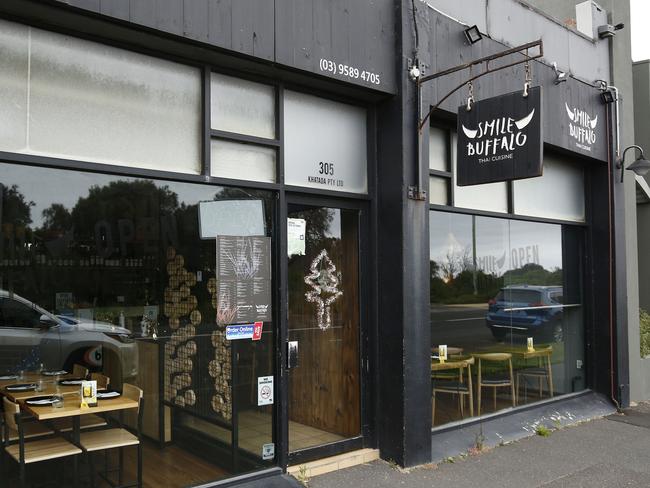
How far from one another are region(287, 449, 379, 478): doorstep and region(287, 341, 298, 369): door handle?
90 centimetres

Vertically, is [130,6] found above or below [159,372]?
above

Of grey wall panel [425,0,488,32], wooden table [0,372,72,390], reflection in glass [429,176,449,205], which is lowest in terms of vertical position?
wooden table [0,372,72,390]

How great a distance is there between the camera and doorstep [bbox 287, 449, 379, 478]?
5.41 m

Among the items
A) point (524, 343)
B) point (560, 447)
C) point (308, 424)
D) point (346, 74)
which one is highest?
point (346, 74)

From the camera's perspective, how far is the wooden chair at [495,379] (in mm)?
7242

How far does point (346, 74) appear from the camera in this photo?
5602mm

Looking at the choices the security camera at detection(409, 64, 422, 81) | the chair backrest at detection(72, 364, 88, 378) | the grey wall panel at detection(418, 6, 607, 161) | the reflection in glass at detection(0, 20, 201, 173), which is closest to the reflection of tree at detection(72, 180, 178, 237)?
the reflection in glass at detection(0, 20, 201, 173)

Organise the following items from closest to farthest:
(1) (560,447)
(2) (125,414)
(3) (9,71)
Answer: (3) (9,71) < (2) (125,414) < (1) (560,447)

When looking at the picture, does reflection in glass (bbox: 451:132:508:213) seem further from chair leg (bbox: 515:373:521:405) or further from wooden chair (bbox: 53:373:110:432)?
wooden chair (bbox: 53:373:110:432)

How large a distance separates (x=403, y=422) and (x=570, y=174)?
496cm

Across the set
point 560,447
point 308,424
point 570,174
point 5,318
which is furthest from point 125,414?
point 570,174

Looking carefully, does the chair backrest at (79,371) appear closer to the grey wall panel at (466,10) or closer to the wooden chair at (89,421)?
the wooden chair at (89,421)

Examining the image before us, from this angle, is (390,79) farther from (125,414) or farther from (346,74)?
(125,414)

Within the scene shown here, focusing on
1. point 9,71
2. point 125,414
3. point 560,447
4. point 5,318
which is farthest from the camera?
point 560,447
